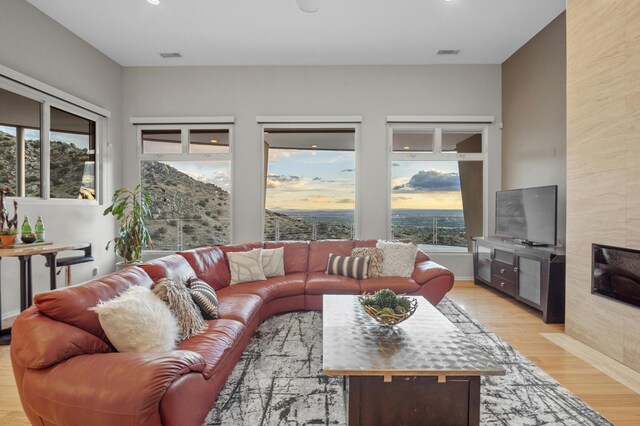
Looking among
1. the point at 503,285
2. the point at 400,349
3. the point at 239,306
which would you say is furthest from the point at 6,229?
the point at 503,285

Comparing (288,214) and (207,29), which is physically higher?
(207,29)

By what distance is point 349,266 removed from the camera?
13.1 ft

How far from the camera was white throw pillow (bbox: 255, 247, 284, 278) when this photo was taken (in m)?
4.09

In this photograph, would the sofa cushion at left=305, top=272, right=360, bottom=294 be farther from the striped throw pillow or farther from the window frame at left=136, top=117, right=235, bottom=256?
the window frame at left=136, top=117, right=235, bottom=256

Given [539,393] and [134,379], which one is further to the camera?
[539,393]

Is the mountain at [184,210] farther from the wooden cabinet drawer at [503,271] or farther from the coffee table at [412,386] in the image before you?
the coffee table at [412,386]

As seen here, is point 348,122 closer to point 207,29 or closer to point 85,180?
point 207,29

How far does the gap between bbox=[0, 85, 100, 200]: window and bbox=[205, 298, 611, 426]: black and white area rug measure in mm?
3369

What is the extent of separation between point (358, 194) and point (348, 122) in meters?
1.22

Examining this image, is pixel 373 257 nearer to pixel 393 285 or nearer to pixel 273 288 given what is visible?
pixel 393 285

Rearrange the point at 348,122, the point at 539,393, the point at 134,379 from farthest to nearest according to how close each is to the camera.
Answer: the point at 348,122
the point at 539,393
the point at 134,379

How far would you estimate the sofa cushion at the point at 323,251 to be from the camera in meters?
4.29

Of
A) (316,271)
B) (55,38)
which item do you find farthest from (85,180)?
(316,271)

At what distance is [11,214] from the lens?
146 inches
